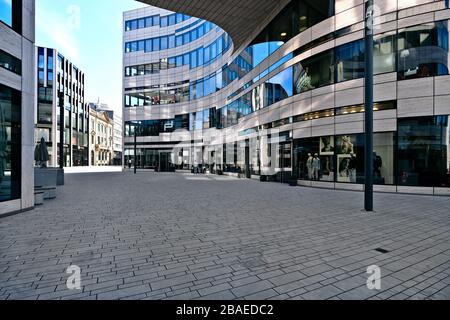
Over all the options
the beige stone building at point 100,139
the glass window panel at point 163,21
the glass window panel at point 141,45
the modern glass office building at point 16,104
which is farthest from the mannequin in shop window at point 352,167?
the beige stone building at point 100,139

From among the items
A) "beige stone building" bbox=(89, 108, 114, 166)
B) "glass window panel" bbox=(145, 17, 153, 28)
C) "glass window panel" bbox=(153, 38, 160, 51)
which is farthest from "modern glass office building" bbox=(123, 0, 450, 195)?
"beige stone building" bbox=(89, 108, 114, 166)

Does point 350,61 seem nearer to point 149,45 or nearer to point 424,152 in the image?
point 424,152

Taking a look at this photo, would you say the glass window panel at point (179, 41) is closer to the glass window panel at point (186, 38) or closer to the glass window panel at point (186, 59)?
the glass window panel at point (186, 38)

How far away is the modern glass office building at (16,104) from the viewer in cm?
802

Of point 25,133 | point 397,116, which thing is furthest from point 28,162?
point 397,116

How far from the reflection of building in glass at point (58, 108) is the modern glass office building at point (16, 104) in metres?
47.5

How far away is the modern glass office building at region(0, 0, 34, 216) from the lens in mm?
8023

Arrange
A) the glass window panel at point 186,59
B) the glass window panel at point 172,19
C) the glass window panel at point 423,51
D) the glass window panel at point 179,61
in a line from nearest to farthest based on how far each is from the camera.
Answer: the glass window panel at point 423,51 → the glass window panel at point 186,59 → the glass window panel at point 179,61 → the glass window panel at point 172,19

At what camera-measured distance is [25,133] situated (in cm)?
869

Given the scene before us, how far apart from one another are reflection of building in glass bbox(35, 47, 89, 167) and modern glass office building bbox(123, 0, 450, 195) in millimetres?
41478

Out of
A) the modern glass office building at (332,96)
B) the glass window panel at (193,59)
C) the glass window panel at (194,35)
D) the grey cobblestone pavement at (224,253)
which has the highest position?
the glass window panel at (194,35)

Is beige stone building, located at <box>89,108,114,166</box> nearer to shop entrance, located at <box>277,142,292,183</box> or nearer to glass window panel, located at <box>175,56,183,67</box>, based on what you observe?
glass window panel, located at <box>175,56,183,67</box>

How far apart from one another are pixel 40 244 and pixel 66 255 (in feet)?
3.56

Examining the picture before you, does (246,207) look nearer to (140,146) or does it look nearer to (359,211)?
(359,211)
